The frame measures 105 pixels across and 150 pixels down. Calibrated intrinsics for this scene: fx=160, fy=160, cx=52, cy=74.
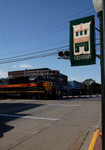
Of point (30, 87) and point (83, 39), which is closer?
point (83, 39)

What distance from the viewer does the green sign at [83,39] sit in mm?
4926

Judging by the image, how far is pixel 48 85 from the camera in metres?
26.1

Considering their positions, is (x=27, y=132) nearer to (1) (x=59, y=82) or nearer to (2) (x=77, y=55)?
(2) (x=77, y=55)

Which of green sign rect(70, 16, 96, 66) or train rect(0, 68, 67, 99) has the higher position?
green sign rect(70, 16, 96, 66)

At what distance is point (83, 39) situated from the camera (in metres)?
4.93

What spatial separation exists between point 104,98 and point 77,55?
10.6ft

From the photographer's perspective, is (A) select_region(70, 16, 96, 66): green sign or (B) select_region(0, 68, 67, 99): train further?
(B) select_region(0, 68, 67, 99): train

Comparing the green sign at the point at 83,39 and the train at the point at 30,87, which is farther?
the train at the point at 30,87

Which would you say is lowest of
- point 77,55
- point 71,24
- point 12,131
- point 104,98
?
point 12,131

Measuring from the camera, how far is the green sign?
4926 millimetres

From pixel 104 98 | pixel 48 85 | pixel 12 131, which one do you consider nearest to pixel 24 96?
pixel 48 85

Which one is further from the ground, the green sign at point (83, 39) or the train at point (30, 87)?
the green sign at point (83, 39)

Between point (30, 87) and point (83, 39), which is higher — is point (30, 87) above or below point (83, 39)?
below

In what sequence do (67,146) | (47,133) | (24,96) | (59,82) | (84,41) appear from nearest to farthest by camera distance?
(84,41) → (67,146) → (47,133) → (24,96) → (59,82)
